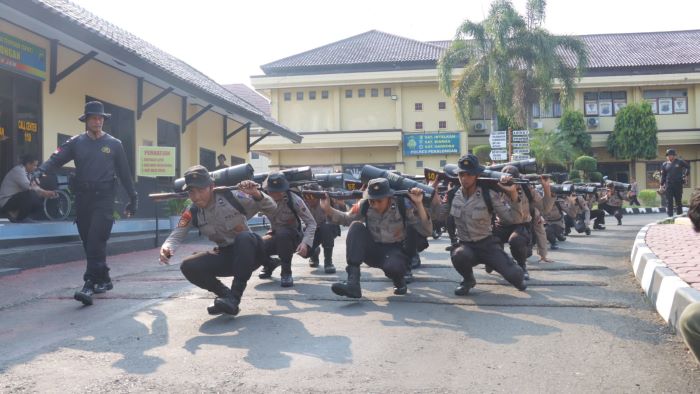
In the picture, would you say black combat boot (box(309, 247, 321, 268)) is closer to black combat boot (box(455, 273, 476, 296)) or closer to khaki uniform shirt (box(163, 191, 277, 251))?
black combat boot (box(455, 273, 476, 296))

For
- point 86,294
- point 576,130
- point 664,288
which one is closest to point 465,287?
point 664,288

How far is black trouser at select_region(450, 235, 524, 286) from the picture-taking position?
239 inches

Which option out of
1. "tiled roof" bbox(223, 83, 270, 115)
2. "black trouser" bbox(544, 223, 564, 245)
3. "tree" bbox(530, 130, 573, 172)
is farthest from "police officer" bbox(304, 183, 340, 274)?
"tiled roof" bbox(223, 83, 270, 115)

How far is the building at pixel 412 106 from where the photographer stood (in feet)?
112

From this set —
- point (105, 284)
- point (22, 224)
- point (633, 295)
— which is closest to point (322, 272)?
point (105, 284)

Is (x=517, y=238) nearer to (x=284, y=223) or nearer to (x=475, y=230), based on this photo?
(x=475, y=230)

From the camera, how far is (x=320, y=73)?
35.0 meters

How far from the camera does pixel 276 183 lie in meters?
6.73

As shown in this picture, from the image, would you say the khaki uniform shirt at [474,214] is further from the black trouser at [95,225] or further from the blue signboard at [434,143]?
the blue signboard at [434,143]

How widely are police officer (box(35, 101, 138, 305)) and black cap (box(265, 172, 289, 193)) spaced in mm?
1408

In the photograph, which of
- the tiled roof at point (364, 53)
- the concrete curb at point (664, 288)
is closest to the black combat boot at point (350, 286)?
the concrete curb at point (664, 288)

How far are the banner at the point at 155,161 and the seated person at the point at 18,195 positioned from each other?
91.5 inches

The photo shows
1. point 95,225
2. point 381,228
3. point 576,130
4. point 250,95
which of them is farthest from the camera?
Result: point 250,95

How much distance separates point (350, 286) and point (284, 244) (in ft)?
4.72
